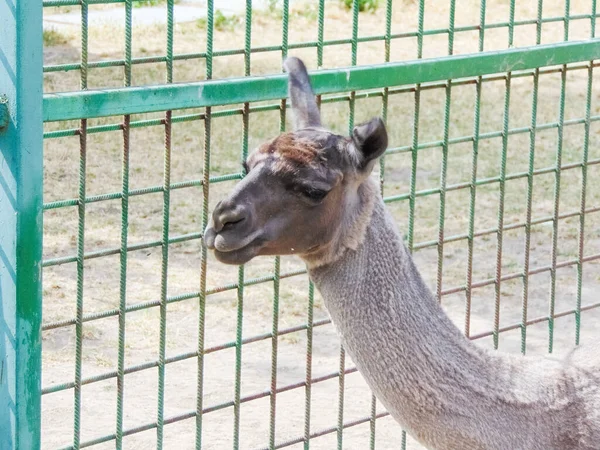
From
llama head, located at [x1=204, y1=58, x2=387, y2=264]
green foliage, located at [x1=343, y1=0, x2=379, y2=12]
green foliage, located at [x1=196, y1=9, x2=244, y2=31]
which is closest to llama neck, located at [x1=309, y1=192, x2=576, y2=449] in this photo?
llama head, located at [x1=204, y1=58, x2=387, y2=264]

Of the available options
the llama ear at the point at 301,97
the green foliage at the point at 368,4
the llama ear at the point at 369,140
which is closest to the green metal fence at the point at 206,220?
the llama ear at the point at 301,97

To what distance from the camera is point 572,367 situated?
4.22 meters

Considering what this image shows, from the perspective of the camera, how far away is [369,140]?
3.87m

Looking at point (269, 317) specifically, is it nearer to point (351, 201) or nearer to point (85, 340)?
point (85, 340)

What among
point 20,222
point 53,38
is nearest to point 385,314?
point 20,222

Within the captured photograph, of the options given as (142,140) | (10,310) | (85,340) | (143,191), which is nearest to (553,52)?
(143,191)

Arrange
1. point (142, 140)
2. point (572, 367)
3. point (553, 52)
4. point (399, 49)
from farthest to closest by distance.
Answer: point (399, 49) < point (142, 140) < point (553, 52) < point (572, 367)

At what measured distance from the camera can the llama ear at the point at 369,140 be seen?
381cm

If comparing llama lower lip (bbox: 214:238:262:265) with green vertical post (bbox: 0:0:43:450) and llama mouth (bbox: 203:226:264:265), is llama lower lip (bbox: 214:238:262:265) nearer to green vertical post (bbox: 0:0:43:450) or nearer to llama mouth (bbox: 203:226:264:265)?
llama mouth (bbox: 203:226:264:265)

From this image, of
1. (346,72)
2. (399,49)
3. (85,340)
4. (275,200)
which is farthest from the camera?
(399,49)

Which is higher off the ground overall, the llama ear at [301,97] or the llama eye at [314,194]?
the llama ear at [301,97]

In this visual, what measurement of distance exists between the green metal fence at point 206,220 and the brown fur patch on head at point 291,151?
1.62 ft

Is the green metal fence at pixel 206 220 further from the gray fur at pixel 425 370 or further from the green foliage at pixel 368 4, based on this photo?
the green foliage at pixel 368 4

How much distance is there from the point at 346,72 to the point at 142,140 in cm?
618
